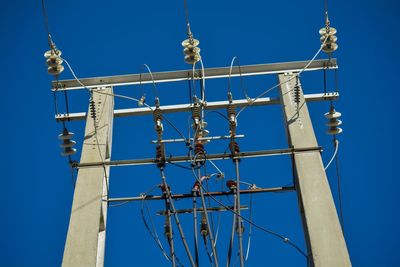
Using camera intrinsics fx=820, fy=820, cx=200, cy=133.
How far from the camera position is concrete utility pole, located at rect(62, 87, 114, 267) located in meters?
7.43

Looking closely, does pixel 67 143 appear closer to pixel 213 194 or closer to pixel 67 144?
pixel 67 144

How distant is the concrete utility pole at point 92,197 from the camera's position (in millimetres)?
7430

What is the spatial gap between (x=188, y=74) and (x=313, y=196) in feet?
8.78

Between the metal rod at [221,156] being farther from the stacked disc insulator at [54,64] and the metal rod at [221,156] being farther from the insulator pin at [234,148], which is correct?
the stacked disc insulator at [54,64]

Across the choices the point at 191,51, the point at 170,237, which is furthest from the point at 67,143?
the point at 170,237

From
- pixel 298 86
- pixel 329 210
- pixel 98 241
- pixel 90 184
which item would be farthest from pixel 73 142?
pixel 329 210

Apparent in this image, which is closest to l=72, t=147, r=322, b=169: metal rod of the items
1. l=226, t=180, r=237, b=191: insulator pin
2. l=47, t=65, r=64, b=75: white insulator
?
l=226, t=180, r=237, b=191: insulator pin

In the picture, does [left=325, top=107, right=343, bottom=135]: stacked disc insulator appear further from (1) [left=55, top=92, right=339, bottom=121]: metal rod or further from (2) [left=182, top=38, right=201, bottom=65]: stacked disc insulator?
(2) [left=182, top=38, right=201, bottom=65]: stacked disc insulator

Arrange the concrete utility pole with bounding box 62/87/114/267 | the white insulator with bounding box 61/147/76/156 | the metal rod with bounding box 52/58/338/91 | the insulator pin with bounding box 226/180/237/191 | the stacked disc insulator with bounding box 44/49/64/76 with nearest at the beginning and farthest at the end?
the concrete utility pole with bounding box 62/87/114/267, the insulator pin with bounding box 226/180/237/191, the stacked disc insulator with bounding box 44/49/64/76, the white insulator with bounding box 61/147/76/156, the metal rod with bounding box 52/58/338/91

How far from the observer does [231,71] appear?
953 centimetres

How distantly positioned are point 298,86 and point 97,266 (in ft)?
10.1

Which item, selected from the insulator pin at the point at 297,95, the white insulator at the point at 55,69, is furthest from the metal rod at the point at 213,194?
the white insulator at the point at 55,69

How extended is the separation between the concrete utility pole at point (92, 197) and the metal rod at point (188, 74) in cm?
32

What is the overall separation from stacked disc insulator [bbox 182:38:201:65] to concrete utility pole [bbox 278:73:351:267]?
1122 mm
